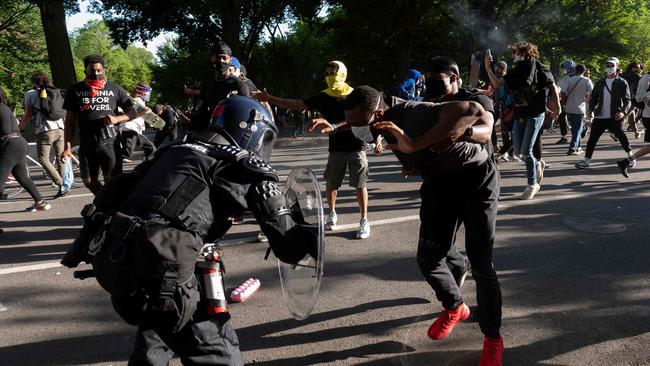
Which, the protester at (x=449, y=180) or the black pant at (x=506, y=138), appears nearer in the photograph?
the protester at (x=449, y=180)

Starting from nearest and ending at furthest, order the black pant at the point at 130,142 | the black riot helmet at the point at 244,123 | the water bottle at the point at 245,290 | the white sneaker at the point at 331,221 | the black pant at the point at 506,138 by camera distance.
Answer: the black riot helmet at the point at 244,123
the water bottle at the point at 245,290
the white sneaker at the point at 331,221
the black pant at the point at 130,142
the black pant at the point at 506,138

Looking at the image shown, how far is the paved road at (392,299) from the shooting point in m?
3.07

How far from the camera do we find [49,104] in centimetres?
819

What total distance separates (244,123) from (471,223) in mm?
1389

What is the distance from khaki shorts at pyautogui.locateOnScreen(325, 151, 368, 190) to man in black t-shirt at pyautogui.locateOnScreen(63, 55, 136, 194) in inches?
97.3

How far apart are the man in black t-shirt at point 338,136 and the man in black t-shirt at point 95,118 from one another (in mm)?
1872

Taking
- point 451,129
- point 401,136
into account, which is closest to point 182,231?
point 401,136

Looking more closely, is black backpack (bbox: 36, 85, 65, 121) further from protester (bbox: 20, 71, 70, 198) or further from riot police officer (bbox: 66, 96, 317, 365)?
riot police officer (bbox: 66, 96, 317, 365)

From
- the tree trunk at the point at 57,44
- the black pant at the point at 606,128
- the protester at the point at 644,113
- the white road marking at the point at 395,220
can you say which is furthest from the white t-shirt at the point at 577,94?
the tree trunk at the point at 57,44

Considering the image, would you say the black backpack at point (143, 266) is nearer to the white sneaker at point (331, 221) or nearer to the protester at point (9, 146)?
the white sneaker at point (331, 221)

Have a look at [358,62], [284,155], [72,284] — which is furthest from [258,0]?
[72,284]

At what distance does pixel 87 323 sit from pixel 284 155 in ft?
35.6

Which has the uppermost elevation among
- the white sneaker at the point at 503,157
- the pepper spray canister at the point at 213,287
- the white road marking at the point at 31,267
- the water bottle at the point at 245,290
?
the pepper spray canister at the point at 213,287

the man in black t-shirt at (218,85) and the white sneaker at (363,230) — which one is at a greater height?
the man in black t-shirt at (218,85)
